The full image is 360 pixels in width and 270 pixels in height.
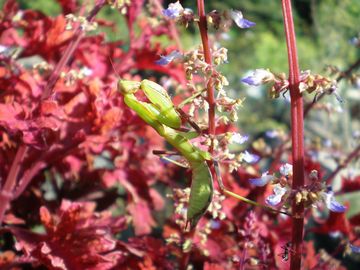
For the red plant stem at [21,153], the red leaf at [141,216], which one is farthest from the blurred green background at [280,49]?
the red leaf at [141,216]

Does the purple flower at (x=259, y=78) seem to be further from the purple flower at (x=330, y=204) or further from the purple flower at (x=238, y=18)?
the purple flower at (x=330, y=204)

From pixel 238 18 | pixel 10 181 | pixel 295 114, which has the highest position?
pixel 238 18

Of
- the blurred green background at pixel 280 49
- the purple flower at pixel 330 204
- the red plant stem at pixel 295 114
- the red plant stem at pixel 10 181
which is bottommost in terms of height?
the blurred green background at pixel 280 49

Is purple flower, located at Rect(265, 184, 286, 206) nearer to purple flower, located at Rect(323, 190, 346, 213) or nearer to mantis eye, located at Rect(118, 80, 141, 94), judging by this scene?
purple flower, located at Rect(323, 190, 346, 213)

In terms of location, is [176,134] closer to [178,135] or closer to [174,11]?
[178,135]

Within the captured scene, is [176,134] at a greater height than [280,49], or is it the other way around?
[176,134]

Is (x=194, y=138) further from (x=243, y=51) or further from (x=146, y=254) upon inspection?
(x=243, y=51)

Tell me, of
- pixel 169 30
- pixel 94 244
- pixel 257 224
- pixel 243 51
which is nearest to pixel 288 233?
pixel 257 224

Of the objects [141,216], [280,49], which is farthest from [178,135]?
[280,49]

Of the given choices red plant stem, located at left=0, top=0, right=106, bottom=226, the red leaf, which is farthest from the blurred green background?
the red leaf
